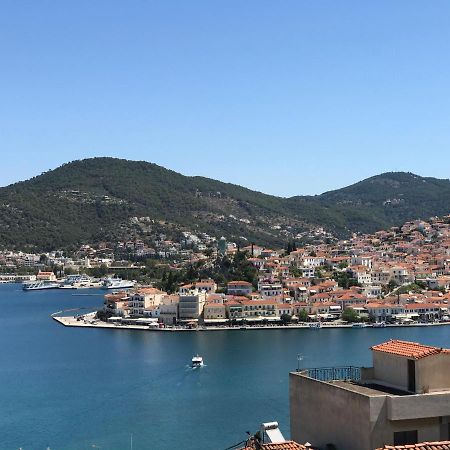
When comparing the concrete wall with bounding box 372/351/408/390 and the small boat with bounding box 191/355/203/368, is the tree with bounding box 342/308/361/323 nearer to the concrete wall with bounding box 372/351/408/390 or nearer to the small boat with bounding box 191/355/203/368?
the small boat with bounding box 191/355/203/368

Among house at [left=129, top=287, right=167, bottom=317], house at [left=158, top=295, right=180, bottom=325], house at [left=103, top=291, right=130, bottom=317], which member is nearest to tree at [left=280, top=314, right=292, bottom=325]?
house at [left=158, top=295, right=180, bottom=325]

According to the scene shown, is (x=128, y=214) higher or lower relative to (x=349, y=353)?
higher

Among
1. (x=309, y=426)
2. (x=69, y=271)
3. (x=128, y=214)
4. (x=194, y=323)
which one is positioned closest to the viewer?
(x=309, y=426)

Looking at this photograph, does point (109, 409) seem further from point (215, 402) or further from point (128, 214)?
point (128, 214)

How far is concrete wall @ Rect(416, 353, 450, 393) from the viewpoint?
5469mm

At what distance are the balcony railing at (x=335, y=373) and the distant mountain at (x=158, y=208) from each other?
368ft

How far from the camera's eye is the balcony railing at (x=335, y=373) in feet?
20.8

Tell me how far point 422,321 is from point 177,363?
19737mm

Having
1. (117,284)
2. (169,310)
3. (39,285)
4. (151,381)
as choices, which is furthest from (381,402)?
(39,285)

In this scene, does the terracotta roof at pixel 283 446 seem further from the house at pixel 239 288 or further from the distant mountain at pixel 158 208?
the distant mountain at pixel 158 208

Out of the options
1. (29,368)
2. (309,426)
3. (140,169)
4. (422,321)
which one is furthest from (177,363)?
(140,169)

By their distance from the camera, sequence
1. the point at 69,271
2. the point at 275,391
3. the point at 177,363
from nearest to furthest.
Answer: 1. the point at 275,391
2. the point at 177,363
3. the point at 69,271

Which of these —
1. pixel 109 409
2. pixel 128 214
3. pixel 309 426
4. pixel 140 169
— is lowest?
pixel 109 409

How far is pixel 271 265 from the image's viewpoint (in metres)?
58.4
